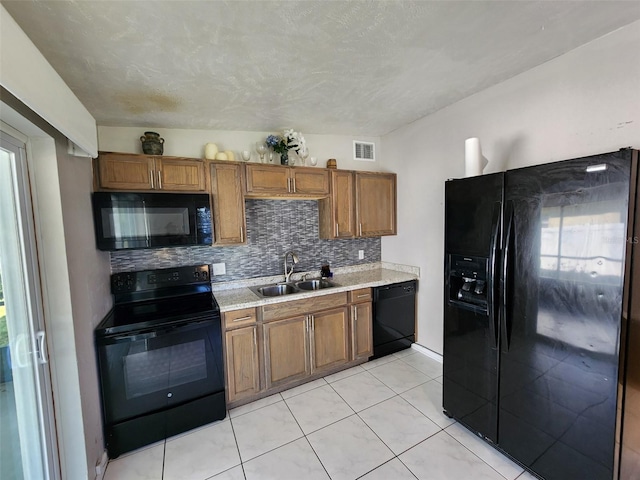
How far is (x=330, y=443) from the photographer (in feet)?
6.07

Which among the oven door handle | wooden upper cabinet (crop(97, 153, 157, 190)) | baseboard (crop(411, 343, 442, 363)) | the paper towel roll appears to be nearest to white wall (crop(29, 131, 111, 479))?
the oven door handle

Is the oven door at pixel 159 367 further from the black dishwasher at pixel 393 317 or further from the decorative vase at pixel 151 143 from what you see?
the black dishwasher at pixel 393 317

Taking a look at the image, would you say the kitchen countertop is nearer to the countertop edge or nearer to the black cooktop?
the countertop edge

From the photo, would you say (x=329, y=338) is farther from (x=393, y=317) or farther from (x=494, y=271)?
(x=494, y=271)

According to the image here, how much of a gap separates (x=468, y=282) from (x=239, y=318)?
178 cm

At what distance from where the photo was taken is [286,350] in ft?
7.89

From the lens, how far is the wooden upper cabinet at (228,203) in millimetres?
2346

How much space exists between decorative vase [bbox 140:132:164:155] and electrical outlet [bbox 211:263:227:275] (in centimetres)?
111

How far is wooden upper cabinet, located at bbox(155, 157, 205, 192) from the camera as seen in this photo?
7.22ft

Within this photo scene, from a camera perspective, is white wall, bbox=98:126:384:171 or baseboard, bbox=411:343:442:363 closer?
white wall, bbox=98:126:384:171

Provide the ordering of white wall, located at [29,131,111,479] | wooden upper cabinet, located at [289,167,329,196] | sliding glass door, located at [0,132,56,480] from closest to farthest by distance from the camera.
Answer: sliding glass door, located at [0,132,56,480] → white wall, located at [29,131,111,479] → wooden upper cabinet, located at [289,167,329,196]

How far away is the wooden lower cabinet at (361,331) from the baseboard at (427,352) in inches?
24.1

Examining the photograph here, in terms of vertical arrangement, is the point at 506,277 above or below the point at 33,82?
below

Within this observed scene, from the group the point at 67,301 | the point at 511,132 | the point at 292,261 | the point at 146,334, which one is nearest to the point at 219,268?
the point at 292,261
